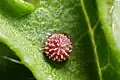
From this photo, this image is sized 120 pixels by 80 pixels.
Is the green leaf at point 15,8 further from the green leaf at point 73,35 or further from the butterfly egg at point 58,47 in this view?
the butterfly egg at point 58,47

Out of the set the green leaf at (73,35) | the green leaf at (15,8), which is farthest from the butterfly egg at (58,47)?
the green leaf at (15,8)

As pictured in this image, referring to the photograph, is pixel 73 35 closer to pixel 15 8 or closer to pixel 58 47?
pixel 58 47

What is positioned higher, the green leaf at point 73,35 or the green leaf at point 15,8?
the green leaf at point 15,8

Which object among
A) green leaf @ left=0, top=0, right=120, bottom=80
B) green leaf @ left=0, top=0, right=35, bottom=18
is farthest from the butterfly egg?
green leaf @ left=0, top=0, right=35, bottom=18

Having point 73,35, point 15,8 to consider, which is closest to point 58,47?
point 73,35

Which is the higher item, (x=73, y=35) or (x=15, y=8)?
(x=15, y=8)

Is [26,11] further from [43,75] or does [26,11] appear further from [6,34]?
[43,75]
